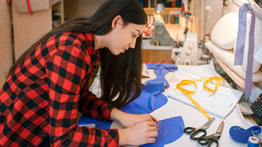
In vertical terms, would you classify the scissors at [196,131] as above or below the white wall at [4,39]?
below

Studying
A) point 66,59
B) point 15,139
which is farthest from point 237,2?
point 15,139

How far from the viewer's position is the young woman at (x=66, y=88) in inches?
28.2

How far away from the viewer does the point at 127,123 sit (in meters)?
0.90

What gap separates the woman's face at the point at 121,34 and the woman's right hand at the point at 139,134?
10.5 inches

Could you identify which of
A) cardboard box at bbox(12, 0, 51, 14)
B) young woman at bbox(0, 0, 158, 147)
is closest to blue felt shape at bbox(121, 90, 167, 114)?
young woman at bbox(0, 0, 158, 147)

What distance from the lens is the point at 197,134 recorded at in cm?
84

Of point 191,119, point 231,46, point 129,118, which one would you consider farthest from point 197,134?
point 231,46

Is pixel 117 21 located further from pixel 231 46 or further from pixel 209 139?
pixel 231 46

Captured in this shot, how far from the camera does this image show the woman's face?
2.78ft

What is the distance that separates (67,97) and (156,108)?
439 millimetres

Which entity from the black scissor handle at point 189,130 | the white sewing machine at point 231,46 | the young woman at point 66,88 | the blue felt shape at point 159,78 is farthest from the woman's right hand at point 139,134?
the white sewing machine at point 231,46

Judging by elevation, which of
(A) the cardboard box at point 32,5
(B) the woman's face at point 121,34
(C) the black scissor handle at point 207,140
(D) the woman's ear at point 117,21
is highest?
(A) the cardboard box at point 32,5

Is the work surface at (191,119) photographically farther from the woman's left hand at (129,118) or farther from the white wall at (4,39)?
the white wall at (4,39)

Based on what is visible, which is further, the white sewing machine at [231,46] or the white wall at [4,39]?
the white wall at [4,39]
